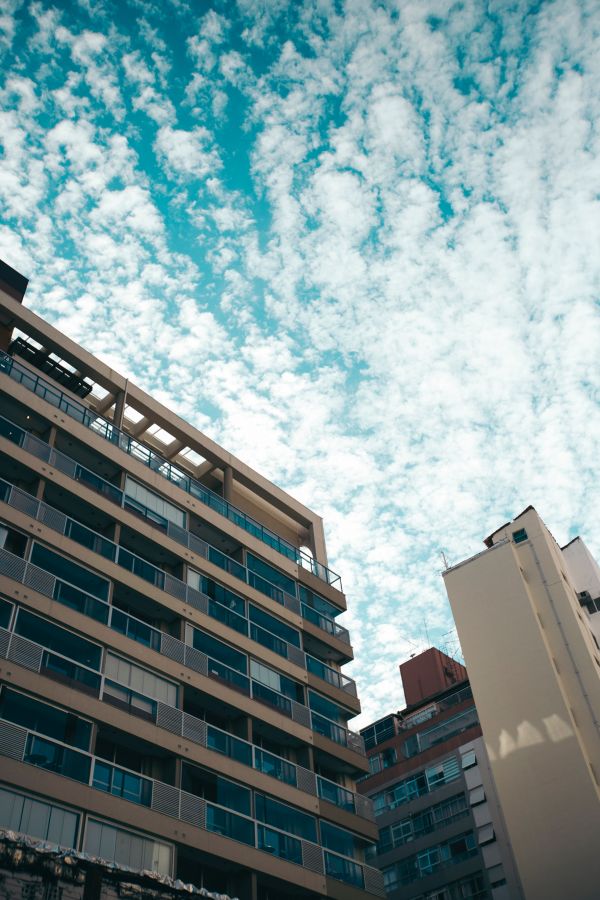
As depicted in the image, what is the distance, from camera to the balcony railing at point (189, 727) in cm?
2619

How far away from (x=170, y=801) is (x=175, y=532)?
37.9 feet

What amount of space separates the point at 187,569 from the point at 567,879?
25.1m

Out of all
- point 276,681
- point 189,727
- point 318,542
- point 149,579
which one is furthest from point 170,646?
point 318,542

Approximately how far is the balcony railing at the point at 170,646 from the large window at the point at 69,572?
67cm

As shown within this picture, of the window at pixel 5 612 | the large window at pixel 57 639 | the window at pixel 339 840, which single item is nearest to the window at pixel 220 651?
the large window at pixel 57 639

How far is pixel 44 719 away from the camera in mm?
25750

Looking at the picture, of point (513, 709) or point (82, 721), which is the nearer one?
point (82, 721)

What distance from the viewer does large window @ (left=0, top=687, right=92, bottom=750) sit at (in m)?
25.0

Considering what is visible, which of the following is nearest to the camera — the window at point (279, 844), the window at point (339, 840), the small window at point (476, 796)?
the window at point (279, 844)

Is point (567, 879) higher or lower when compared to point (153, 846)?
higher

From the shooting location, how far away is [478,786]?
5534cm

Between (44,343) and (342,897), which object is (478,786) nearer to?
(342,897)

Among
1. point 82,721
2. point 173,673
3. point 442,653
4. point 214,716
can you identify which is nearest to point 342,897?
point 214,716

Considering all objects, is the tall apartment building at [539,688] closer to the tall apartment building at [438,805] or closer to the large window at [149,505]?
the tall apartment building at [438,805]
